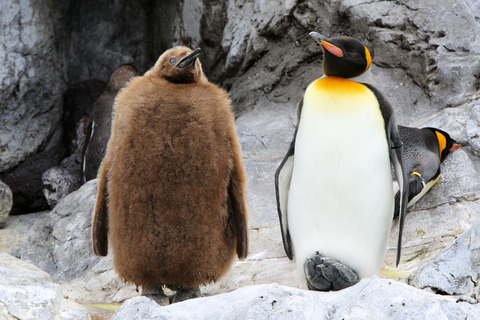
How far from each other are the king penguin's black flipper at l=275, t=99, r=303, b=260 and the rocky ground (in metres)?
0.23

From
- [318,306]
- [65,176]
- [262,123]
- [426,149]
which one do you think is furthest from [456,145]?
[65,176]

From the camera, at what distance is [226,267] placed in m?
3.16

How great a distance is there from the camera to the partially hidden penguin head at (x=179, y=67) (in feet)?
10.2

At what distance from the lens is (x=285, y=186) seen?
11.0 ft

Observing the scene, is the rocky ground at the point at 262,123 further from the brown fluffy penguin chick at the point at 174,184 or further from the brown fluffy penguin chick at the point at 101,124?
the brown fluffy penguin chick at the point at 101,124

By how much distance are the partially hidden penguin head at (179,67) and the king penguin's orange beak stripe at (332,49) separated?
1.89ft

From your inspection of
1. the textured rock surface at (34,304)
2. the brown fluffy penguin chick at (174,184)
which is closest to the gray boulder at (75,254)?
the brown fluffy penguin chick at (174,184)

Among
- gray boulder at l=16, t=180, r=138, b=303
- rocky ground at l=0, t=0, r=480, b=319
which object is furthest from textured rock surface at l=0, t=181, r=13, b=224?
gray boulder at l=16, t=180, r=138, b=303

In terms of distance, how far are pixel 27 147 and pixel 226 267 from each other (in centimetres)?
400

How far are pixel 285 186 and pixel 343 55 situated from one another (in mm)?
684

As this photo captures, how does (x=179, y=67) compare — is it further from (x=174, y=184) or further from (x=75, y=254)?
(x=75, y=254)

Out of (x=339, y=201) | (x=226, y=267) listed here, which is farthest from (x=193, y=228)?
(x=339, y=201)

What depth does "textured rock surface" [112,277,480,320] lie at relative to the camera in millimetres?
1931

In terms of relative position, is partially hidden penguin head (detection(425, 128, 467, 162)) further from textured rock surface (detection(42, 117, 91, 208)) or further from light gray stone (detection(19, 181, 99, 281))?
textured rock surface (detection(42, 117, 91, 208))
